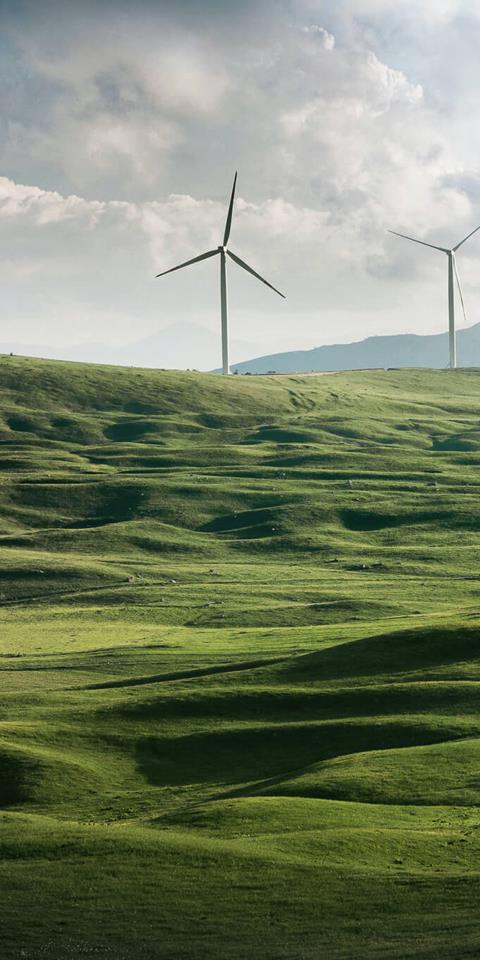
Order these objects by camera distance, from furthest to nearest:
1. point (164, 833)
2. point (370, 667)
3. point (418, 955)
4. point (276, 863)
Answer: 1. point (370, 667)
2. point (164, 833)
3. point (276, 863)
4. point (418, 955)

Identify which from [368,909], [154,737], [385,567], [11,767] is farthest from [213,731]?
[385,567]

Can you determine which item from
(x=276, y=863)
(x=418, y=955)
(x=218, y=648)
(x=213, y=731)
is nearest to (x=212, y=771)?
(x=213, y=731)

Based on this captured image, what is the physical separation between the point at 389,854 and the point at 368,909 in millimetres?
5665

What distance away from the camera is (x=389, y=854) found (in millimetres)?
52688

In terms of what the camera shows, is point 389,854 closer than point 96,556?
Yes

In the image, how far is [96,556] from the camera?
190 metres

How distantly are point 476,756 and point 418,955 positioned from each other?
84.6 ft

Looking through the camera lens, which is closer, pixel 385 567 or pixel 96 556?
pixel 385 567

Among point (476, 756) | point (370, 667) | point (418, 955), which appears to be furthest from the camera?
point (370, 667)

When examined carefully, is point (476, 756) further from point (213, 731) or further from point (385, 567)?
point (385, 567)

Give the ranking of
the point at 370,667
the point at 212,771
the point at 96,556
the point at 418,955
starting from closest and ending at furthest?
the point at 418,955
the point at 212,771
the point at 370,667
the point at 96,556

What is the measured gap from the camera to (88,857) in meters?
54.2

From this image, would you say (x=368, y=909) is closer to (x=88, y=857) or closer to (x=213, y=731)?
(x=88, y=857)

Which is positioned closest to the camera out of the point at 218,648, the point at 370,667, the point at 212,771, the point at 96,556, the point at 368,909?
the point at 368,909
